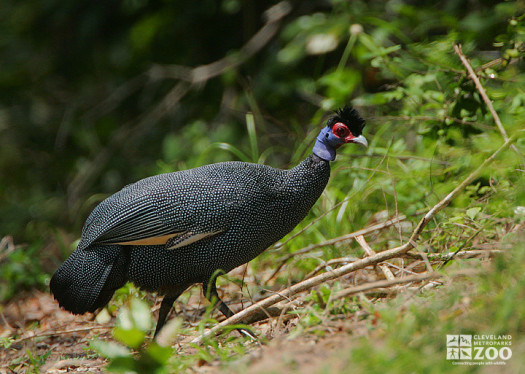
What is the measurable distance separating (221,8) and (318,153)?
2.94 meters

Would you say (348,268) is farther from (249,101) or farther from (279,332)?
(249,101)

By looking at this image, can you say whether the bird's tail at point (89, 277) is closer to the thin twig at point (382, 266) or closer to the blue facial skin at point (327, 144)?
the blue facial skin at point (327, 144)

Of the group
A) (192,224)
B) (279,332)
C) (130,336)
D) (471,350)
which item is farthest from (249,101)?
(471,350)

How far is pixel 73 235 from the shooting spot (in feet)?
17.3

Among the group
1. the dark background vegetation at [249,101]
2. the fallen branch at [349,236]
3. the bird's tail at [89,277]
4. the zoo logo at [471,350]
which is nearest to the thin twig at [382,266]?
the fallen branch at [349,236]

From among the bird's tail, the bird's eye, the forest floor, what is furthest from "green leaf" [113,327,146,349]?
the bird's eye

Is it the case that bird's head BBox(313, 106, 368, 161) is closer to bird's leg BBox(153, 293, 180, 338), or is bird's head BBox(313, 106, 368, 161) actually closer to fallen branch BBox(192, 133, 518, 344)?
fallen branch BBox(192, 133, 518, 344)

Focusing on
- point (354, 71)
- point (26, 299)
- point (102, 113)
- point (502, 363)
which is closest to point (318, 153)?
point (502, 363)

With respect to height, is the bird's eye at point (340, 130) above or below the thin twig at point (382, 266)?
above

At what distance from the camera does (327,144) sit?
288cm

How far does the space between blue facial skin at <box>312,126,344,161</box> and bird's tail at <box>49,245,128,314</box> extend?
1076 millimetres

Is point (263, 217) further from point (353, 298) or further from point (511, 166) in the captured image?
point (511, 166)

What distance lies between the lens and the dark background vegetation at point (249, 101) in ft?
10.9

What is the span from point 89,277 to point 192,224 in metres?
0.60
